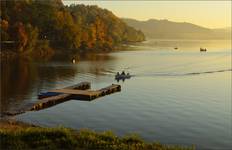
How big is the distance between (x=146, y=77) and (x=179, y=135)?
4304 cm

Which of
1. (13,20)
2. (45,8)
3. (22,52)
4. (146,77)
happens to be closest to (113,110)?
(146,77)

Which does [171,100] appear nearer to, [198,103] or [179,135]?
[198,103]

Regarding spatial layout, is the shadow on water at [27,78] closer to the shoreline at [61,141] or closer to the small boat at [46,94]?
the small boat at [46,94]

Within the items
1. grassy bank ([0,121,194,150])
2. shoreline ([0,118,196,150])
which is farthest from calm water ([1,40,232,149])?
grassy bank ([0,121,194,150])

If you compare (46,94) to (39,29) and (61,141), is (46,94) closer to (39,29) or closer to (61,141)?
(61,141)

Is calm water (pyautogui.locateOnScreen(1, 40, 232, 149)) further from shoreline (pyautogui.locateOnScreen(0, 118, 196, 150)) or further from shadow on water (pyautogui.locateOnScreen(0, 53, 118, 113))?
shoreline (pyautogui.locateOnScreen(0, 118, 196, 150))

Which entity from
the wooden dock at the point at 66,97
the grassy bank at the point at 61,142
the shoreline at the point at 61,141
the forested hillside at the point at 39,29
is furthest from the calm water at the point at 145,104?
the forested hillside at the point at 39,29

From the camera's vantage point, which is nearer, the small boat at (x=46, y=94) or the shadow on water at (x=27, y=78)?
the shadow on water at (x=27, y=78)

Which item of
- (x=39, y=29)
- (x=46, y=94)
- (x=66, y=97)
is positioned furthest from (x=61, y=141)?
(x=39, y=29)

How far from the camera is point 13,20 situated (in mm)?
118125

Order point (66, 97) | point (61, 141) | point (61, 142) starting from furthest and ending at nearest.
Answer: point (66, 97)
point (61, 141)
point (61, 142)

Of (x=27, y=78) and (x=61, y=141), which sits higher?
(x=61, y=141)

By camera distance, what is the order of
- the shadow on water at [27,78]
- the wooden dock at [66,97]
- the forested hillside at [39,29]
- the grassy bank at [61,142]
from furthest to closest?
the forested hillside at [39,29], the shadow on water at [27,78], the wooden dock at [66,97], the grassy bank at [61,142]

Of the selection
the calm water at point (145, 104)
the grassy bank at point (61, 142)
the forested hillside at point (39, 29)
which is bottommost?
the calm water at point (145, 104)
